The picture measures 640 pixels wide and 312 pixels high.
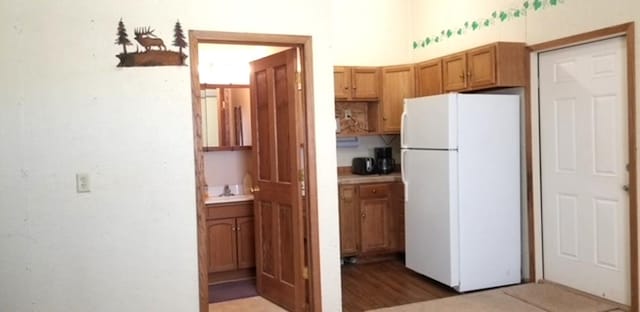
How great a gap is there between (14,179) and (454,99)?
319 centimetres

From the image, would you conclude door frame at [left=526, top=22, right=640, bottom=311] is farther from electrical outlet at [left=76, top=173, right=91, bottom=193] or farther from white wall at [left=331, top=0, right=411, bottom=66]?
electrical outlet at [left=76, top=173, right=91, bottom=193]

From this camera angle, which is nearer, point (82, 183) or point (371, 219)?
point (82, 183)

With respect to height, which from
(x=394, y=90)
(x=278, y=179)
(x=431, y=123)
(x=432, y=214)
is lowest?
(x=432, y=214)

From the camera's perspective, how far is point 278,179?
398 cm

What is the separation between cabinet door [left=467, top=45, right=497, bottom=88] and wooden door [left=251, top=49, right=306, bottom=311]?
1797mm

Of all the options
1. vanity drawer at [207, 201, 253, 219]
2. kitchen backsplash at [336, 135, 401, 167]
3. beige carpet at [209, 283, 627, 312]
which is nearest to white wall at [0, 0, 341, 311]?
beige carpet at [209, 283, 627, 312]

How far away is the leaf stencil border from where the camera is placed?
13.9 ft

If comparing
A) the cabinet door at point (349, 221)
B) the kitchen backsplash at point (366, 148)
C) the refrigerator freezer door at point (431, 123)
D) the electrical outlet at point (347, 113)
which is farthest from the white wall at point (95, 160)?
the kitchen backsplash at point (366, 148)

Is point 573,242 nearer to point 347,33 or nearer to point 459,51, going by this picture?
point 459,51

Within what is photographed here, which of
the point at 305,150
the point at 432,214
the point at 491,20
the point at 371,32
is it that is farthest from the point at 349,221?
the point at 491,20

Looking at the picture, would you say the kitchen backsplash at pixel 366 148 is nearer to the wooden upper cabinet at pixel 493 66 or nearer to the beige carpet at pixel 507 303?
the wooden upper cabinet at pixel 493 66

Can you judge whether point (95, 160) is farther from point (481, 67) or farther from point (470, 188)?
point (481, 67)

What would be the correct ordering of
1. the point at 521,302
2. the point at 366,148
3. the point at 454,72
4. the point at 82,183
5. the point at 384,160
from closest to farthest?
the point at 82,183, the point at 521,302, the point at 454,72, the point at 384,160, the point at 366,148

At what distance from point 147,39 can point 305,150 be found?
123cm
